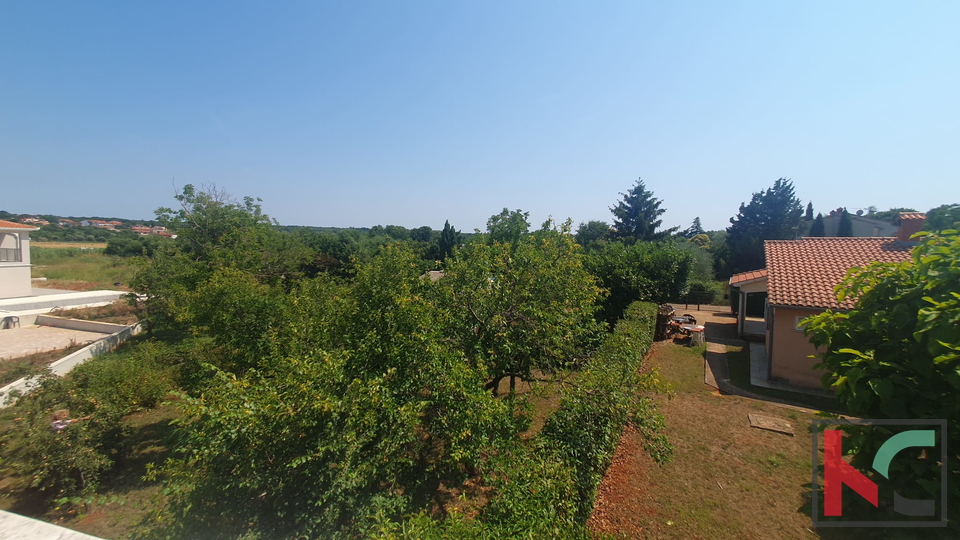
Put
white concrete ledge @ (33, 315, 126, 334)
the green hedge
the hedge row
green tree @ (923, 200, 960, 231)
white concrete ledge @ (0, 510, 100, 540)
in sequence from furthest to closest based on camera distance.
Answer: white concrete ledge @ (33, 315, 126, 334)
green tree @ (923, 200, 960, 231)
the green hedge
the hedge row
white concrete ledge @ (0, 510, 100, 540)

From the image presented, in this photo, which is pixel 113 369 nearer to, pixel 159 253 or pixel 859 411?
pixel 159 253

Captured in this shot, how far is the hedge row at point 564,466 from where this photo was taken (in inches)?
125

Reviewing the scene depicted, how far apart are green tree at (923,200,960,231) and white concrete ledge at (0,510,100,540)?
15172mm

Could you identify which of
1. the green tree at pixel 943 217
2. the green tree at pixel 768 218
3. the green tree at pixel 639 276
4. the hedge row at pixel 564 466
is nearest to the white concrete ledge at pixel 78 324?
the hedge row at pixel 564 466

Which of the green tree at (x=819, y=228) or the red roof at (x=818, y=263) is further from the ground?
the green tree at (x=819, y=228)

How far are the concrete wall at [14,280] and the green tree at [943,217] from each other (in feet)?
158

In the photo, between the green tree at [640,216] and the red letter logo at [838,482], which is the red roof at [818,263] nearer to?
the red letter logo at [838,482]

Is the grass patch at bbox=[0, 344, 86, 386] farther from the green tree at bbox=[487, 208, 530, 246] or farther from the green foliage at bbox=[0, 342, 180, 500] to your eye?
the green tree at bbox=[487, 208, 530, 246]

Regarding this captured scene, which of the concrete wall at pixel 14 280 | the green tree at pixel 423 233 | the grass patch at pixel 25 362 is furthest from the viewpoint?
the green tree at pixel 423 233

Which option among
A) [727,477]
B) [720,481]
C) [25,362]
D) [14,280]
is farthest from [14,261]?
[727,477]

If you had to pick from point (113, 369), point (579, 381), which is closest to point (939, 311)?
point (579, 381)

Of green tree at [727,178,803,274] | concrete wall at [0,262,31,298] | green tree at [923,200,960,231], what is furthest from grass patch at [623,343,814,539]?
concrete wall at [0,262,31,298]

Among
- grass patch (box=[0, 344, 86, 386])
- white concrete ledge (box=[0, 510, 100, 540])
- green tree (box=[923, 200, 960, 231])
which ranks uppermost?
green tree (box=[923, 200, 960, 231])

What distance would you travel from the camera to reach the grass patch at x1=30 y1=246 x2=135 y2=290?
35.6 metres
